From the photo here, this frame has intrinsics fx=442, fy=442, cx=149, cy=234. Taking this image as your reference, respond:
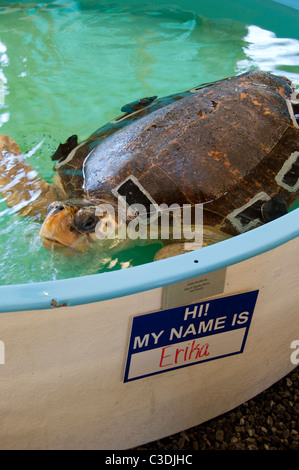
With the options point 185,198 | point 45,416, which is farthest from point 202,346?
point 185,198

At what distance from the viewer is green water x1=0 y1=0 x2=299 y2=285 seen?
2.56 meters

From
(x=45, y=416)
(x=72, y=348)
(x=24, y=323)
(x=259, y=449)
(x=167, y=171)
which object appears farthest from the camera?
(x=167, y=171)

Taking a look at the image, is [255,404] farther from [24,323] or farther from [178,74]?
[178,74]

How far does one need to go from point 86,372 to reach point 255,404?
73cm

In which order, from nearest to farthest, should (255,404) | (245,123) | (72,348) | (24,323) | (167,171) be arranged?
(24,323) → (72,348) → (255,404) → (167,171) → (245,123)

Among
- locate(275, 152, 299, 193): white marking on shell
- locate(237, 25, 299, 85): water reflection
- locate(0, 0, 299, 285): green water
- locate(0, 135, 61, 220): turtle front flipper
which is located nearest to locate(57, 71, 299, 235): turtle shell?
locate(275, 152, 299, 193): white marking on shell

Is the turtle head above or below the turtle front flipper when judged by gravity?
above

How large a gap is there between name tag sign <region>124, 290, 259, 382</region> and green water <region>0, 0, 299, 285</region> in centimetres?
60

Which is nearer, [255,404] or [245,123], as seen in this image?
[255,404]

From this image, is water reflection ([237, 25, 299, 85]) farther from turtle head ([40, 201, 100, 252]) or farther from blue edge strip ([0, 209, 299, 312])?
blue edge strip ([0, 209, 299, 312])

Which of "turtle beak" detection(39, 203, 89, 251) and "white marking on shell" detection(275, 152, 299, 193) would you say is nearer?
"turtle beak" detection(39, 203, 89, 251)

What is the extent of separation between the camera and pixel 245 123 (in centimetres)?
180

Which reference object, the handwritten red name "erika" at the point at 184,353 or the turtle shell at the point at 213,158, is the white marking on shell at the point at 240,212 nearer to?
the turtle shell at the point at 213,158

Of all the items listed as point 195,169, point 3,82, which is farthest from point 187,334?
point 3,82
